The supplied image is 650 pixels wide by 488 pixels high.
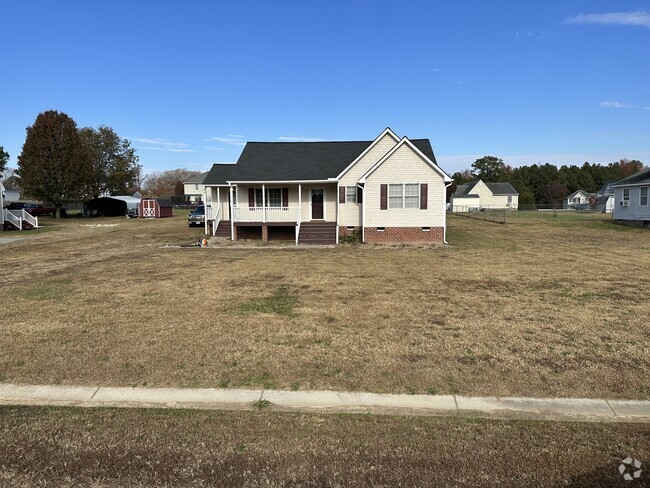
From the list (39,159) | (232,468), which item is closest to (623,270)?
(232,468)

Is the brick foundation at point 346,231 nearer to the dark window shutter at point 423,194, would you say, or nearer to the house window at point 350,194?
the house window at point 350,194

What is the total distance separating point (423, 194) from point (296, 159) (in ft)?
24.4

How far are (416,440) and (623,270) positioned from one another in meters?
11.3

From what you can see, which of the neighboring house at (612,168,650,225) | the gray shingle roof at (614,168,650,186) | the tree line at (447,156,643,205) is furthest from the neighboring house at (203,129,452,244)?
the tree line at (447,156,643,205)

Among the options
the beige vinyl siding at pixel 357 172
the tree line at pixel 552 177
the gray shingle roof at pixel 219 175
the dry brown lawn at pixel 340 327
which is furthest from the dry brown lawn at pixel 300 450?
the tree line at pixel 552 177

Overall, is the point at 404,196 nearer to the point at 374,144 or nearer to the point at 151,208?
the point at 374,144

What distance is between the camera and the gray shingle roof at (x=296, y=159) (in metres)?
21.2

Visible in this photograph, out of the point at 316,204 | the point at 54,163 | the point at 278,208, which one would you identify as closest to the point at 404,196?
the point at 316,204

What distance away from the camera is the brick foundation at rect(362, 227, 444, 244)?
1959 cm

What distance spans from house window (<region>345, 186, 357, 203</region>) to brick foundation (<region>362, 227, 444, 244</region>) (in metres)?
1.98

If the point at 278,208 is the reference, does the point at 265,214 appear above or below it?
Result: below

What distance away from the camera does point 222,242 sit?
20.5m

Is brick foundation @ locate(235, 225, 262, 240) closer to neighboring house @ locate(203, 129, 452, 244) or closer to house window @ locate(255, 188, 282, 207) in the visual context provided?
neighboring house @ locate(203, 129, 452, 244)

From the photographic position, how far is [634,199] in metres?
29.2
